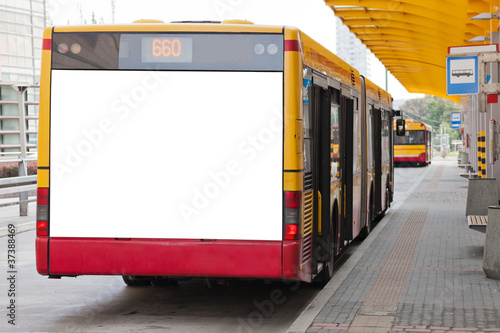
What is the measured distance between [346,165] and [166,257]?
4.31 meters

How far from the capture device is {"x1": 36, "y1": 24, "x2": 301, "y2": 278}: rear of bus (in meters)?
7.41

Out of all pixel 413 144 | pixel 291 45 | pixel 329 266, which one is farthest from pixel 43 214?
pixel 413 144

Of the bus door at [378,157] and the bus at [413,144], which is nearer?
the bus door at [378,157]

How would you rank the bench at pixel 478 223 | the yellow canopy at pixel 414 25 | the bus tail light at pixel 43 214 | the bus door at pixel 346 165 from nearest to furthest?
the bus tail light at pixel 43 214 < the bus door at pixel 346 165 < the bench at pixel 478 223 < the yellow canopy at pixel 414 25

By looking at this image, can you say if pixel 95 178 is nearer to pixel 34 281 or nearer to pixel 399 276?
pixel 34 281

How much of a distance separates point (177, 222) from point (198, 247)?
0.29m

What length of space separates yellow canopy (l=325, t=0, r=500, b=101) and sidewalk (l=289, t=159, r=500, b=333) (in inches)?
217

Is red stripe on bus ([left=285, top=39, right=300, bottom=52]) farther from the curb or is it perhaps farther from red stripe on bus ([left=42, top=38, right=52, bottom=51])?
the curb

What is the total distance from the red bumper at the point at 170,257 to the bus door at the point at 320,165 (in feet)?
4.19

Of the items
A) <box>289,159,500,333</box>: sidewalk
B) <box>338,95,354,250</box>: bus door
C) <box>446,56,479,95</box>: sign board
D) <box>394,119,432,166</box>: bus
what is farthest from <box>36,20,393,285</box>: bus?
<box>394,119,432,166</box>: bus

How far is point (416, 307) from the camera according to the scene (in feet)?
25.8

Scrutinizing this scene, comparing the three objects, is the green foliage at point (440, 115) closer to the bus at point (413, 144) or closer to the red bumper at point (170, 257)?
the bus at point (413, 144)

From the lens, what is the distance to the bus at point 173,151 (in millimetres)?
7398

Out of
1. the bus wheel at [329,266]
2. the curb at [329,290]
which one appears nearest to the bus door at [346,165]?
the curb at [329,290]
